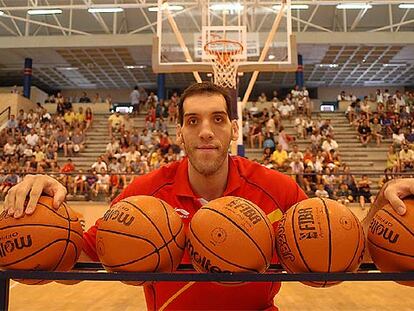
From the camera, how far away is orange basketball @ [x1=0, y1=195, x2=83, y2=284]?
1611 mm

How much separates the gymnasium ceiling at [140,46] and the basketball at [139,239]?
13135mm

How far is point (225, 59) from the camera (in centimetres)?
745

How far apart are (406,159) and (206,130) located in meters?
10.6

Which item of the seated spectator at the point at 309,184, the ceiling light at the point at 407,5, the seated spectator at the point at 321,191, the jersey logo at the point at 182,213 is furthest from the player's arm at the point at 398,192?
the ceiling light at the point at 407,5

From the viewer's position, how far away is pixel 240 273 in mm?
1556

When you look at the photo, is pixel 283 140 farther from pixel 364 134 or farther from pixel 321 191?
pixel 321 191

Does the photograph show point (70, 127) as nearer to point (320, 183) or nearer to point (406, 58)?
point (320, 183)

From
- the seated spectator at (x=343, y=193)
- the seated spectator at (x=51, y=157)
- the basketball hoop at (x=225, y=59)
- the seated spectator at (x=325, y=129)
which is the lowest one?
the seated spectator at (x=343, y=193)

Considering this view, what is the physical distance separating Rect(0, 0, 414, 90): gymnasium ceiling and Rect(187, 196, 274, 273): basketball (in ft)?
42.9

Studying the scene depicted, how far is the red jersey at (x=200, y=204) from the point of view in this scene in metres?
2.03

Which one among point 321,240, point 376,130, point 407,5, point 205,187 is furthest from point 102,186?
point 407,5

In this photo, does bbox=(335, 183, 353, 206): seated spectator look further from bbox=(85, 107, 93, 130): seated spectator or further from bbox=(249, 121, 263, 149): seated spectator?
bbox=(85, 107, 93, 130): seated spectator

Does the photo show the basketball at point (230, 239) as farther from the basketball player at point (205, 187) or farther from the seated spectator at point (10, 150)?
the seated spectator at point (10, 150)

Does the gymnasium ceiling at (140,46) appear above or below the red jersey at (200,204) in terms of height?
above
